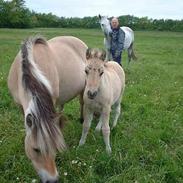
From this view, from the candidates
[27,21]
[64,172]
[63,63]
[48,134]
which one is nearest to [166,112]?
[63,63]

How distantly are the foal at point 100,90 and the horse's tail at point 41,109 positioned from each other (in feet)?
2.37

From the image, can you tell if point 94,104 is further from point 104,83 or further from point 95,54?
point 95,54

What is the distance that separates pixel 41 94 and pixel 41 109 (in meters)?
0.22

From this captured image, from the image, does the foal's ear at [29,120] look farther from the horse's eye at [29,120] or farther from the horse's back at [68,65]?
the horse's back at [68,65]

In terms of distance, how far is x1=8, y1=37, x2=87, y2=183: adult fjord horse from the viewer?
331cm

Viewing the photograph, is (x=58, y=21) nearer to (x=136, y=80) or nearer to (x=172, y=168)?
(x=136, y=80)

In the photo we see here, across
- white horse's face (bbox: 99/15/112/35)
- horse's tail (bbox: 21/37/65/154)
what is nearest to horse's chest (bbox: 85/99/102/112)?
horse's tail (bbox: 21/37/65/154)

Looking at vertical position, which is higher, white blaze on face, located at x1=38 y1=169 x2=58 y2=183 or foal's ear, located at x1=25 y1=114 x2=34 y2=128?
foal's ear, located at x1=25 y1=114 x2=34 y2=128

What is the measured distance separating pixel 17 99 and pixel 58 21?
50336mm

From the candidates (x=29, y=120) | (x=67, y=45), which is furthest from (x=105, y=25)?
(x=29, y=120)

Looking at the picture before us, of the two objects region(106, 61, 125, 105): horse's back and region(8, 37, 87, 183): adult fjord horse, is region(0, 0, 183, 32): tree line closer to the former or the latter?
region(106, 61, 125, 105): horse's back

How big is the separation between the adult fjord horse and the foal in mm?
438

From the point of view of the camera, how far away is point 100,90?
4.73 metres

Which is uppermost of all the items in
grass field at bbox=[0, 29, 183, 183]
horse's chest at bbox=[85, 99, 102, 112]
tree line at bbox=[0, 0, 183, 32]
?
horse's chest at bbox=[85, 99, 102, 112]
